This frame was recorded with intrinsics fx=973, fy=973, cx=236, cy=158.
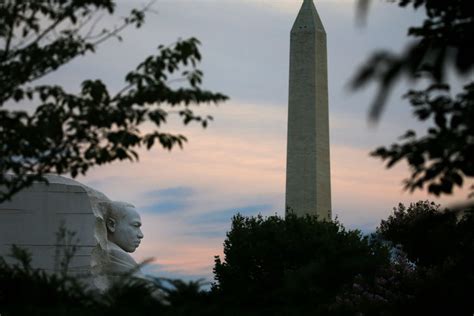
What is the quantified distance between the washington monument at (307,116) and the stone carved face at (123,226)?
17700 millimetres

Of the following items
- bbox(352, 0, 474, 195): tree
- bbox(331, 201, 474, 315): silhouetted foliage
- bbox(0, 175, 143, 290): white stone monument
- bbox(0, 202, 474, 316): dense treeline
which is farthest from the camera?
bbox(0, 175, 143, 290): white stone monument

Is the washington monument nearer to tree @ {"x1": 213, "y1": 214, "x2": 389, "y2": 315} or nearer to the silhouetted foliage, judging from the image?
tree @ {"x1": 213, "y1": 214, "x2": 389, "y2": 315}

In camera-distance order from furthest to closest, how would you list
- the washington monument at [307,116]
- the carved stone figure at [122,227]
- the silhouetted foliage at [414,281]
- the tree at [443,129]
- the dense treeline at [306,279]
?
the washington monument at [307,116]
the carved stone figure at [122,227]
the silhouetted foliage at [414,281]
the dense treeline at [306,279]
the tree at [443,129]

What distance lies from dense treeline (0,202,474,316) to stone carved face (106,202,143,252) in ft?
6.32

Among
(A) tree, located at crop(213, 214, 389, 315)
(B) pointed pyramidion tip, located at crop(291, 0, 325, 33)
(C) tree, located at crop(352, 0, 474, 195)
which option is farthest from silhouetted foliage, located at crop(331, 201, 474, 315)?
(B) pointed pyramidion tip, located at crop(291, 0, 325, 33)

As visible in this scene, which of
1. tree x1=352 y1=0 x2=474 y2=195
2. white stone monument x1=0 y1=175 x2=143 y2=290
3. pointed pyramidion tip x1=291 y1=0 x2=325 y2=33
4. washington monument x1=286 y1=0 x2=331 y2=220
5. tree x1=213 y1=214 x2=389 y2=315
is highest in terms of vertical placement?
pointed pyramidion tip x1=291 y1=0 x2=325 y2=33

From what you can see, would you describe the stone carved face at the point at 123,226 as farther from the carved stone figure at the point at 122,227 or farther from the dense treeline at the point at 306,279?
the dense treeline at the point at 306,279

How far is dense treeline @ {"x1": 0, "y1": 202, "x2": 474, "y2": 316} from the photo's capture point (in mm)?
8766

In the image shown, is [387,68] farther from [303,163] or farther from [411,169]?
[303,163]

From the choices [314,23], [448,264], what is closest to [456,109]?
[448,264]

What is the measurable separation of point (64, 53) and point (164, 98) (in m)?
1.25

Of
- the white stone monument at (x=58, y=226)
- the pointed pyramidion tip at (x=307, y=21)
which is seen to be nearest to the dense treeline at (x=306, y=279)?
the white stone monument at (x=58, y=226)

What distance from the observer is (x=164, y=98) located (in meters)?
10.5

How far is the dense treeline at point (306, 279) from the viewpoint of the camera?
8.77 metres
